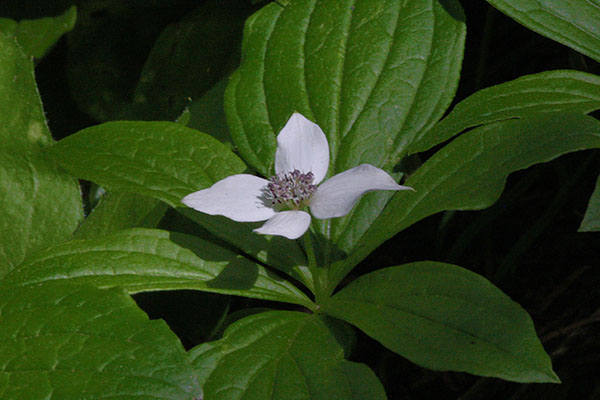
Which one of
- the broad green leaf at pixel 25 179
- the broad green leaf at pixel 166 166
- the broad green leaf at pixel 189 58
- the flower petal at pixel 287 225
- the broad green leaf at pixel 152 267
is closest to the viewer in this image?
the flower petal at pixel 287 225

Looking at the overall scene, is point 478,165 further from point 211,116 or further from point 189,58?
point 189,58

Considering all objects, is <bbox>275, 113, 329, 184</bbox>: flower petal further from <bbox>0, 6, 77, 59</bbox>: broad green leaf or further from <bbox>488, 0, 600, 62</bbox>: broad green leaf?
<bbox>0, 6, 77, 59</bbox>: broad green leaf

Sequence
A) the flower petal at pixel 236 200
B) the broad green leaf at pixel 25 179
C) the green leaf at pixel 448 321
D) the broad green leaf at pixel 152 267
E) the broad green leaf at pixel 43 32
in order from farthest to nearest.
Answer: the broad green leaf at pixel 43 32
the broad green leaf at pixel 25 179
the broad green leaf at pixel 152 267
the flower petal at pixel 236 200
the green leaf at pixel 448 321

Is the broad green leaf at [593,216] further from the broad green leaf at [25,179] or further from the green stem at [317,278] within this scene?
the broad green leaf at [25,179]

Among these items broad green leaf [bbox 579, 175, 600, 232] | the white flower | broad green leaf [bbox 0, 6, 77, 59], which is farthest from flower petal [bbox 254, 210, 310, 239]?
broad green leaf [bbox 0, 6, 77, 59]

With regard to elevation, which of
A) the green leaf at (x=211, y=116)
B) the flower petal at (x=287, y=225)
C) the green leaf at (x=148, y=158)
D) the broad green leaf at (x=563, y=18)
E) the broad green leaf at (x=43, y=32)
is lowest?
the flower petal at (x=287, y=225)

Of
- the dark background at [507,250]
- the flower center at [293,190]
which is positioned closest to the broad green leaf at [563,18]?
the dark background at [507,250]

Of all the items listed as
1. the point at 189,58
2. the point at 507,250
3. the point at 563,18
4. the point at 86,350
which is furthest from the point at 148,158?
the point at 507,250
